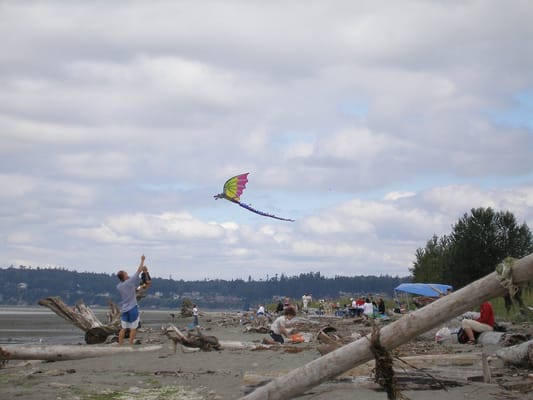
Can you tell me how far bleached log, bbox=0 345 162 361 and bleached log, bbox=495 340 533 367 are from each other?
8181mm

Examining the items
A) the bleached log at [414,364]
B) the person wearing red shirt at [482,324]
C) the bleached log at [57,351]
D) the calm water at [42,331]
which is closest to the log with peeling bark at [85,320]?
the bleached log at [57,351]

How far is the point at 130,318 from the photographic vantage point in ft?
51.2

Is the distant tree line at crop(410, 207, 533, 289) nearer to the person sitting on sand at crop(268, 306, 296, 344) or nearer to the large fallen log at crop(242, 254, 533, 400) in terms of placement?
the person sitting on sand at crop(268, 306, 296, 344)

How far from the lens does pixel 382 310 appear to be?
3478cm

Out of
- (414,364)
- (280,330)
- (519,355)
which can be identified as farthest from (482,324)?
(414,364)

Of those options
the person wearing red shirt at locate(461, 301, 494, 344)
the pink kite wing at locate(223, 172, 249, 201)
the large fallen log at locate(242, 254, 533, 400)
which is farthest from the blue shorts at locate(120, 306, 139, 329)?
the large fallen log at locate(242, 254, 533, 400)

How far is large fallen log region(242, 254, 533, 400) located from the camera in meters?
5.97

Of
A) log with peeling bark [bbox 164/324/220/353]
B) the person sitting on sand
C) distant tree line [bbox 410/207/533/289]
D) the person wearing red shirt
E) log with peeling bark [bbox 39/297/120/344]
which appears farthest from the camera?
distant tree line [bbox 410/207/533/289]

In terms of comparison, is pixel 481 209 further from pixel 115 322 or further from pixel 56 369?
pixel 56 369

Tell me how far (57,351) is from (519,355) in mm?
9634

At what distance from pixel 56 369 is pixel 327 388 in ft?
Result: 21.5

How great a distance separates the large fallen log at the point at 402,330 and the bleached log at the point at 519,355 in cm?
373

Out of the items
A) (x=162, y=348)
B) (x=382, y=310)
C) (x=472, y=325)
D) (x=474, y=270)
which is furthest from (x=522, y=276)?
(x=474, y=270)

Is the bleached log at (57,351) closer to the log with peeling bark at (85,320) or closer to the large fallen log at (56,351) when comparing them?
the large fallen log at (56,351)
